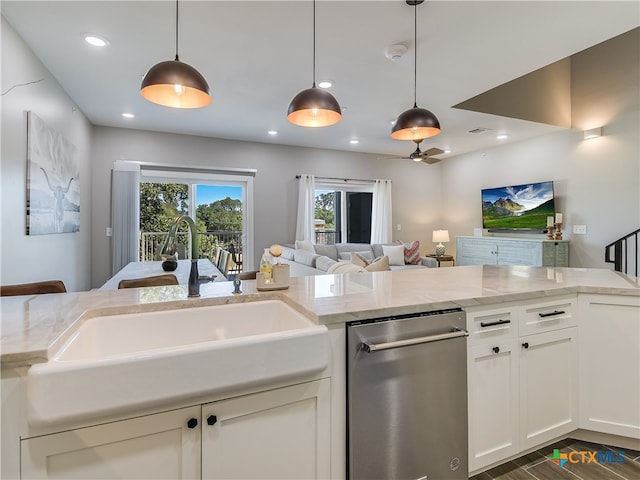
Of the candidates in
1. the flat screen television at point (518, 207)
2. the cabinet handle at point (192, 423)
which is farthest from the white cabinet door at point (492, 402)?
the flat screen television at point (518, 207)

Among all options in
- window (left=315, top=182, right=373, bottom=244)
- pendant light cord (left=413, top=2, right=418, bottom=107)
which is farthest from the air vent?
window (left=315, top=182, right=373, bottom=244)

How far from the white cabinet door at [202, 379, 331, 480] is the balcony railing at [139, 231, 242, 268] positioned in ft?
13.5

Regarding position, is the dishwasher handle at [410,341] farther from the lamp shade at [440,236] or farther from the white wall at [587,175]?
the lamp shade at [440,236]

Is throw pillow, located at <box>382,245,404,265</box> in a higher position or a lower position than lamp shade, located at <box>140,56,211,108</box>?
lower

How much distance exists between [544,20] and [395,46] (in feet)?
3.44

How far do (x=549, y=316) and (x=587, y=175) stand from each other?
4.40 meters

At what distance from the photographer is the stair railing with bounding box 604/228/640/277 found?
4.31 m

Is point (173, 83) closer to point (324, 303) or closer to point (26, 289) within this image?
point (324, 303)

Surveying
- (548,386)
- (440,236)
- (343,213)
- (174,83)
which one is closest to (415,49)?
(174,83)

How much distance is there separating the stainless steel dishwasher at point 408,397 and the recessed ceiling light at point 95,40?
9.55 feet

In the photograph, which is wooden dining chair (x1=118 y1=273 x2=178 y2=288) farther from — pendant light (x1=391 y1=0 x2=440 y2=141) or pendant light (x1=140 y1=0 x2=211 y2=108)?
pendant light (x1=391 y1=0 x2=440 y2=141)

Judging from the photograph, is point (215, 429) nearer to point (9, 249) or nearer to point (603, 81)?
point (9, 249)

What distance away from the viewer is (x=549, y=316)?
1.70m

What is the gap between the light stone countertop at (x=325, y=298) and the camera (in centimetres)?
103
